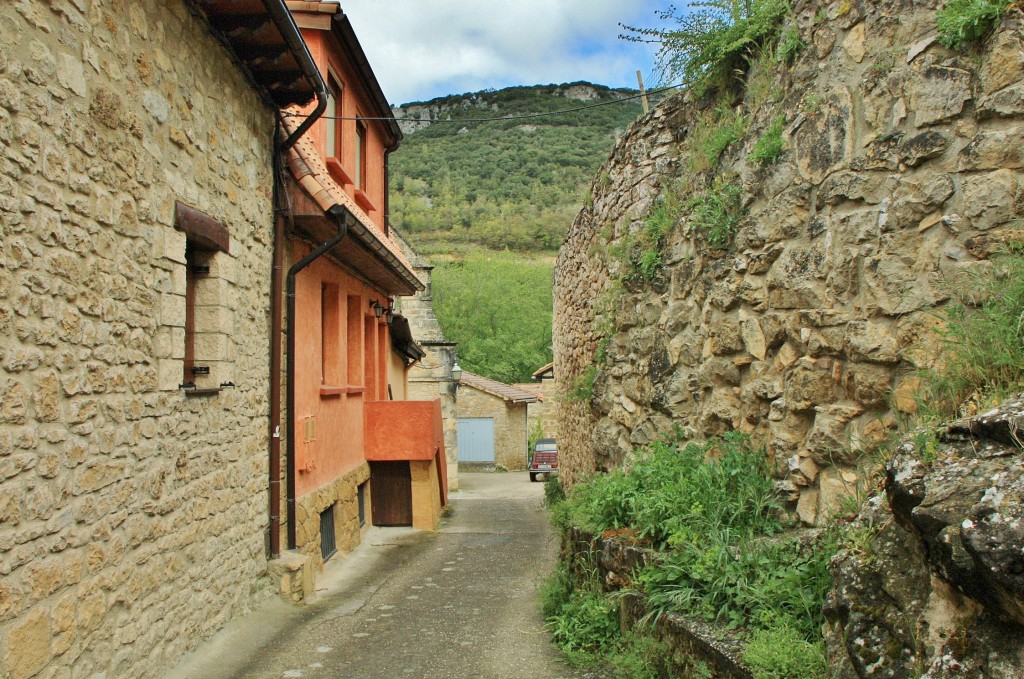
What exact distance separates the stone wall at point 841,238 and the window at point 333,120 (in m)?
4.83

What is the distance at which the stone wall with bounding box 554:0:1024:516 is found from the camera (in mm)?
3549

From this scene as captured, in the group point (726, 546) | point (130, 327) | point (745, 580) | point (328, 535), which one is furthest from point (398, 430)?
point (745, 580)

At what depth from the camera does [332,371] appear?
9180mm

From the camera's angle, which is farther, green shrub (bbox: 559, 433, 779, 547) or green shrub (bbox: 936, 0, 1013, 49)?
green shrub (bbox: 559, 433, 779, 547)

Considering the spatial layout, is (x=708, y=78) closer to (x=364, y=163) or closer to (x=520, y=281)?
(x=364, y=163)

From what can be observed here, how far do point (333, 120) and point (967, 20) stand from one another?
7296 mm

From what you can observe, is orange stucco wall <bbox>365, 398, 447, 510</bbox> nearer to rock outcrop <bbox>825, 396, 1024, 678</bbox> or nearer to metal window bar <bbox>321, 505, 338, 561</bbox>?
metal window bar <bbox>321, 505, 338, 561</bbox>

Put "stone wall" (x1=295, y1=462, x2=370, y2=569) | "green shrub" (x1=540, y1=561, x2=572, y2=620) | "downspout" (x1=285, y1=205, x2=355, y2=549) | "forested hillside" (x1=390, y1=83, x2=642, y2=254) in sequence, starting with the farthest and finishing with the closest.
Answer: "forested hillside" (x1=390, y1=83, x2=642, y2=254), "stone wall" (x1=295, y1=462, x2=370, y2=569), "downspout" (x1=285, y1=205, x2=355, y2=549), "green shrub" (x1=540, y1=561, x2=572, y2=620)

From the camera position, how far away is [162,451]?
4594 millimetres

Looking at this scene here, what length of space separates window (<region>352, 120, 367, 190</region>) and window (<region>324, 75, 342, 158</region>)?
1065mm

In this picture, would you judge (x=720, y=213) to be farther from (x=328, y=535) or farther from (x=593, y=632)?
(x=328, y=535)

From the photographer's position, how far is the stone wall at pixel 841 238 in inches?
140

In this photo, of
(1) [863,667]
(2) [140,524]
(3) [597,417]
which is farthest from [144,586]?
(3) [597,417]

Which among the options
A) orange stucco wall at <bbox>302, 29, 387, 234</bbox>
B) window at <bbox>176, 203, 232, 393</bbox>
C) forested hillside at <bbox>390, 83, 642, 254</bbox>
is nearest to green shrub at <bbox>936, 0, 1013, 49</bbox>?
window at <bbox>176, 203, 232, 393</bbox>
